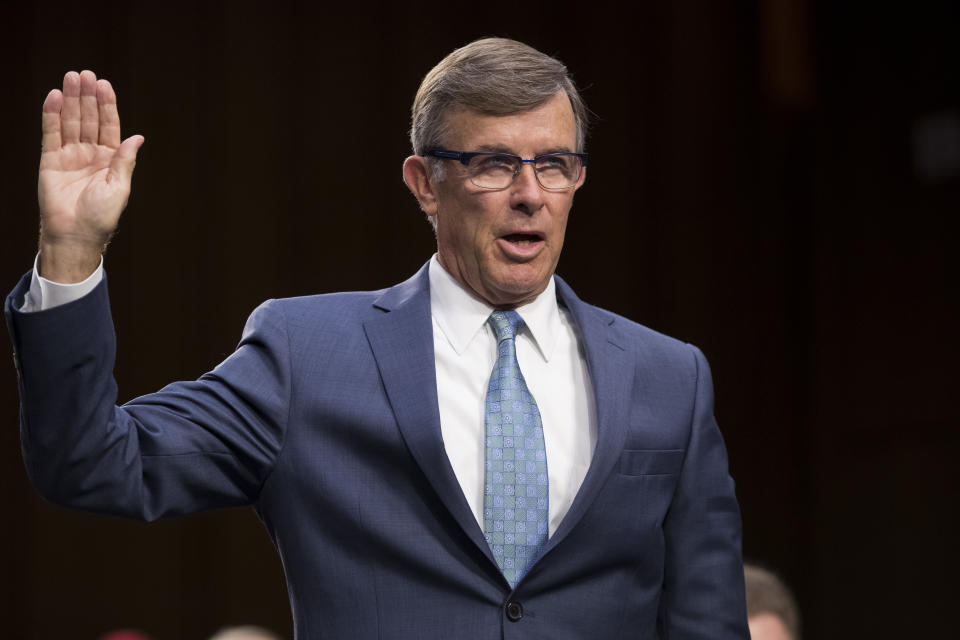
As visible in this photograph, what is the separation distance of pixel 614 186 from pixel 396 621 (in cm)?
286

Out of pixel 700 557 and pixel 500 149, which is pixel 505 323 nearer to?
pixel 500 149

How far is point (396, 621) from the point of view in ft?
5.40

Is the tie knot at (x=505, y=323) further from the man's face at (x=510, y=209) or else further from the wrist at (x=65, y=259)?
the wrist at (x=65, y=259)

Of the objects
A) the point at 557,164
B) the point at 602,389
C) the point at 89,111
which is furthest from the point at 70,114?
the point at 602,389

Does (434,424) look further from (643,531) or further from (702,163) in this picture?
(702,163)

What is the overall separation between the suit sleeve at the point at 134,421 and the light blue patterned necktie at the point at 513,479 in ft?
0.87

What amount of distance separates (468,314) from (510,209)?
153mm

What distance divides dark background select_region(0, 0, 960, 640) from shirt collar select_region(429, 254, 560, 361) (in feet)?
7.48

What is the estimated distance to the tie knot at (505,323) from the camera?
1.80 metres

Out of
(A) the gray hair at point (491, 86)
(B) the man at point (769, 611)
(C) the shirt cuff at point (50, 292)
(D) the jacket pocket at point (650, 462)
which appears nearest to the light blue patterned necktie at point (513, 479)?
(D) the jacket pocket at point (650, 462)

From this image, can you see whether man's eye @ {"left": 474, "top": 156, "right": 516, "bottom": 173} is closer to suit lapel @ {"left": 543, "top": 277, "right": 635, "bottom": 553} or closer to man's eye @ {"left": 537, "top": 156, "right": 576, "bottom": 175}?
man's eye @ {"left": 537, "top": 156, "right": 576, "bottom": 175}

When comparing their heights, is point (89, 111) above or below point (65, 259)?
above

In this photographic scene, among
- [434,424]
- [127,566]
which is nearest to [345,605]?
[434,424]

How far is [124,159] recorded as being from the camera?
151 centimetres
